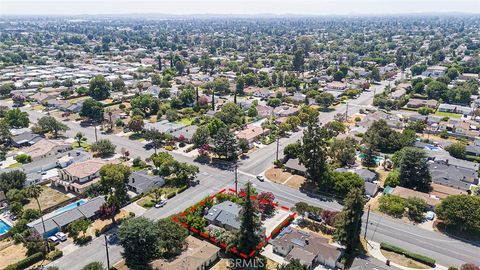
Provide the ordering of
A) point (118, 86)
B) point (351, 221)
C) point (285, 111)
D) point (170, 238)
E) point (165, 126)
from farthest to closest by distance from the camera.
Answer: point (118, 86) < point (285, 111) < point (165, 126) < point (170, 238) < point (351, 221)

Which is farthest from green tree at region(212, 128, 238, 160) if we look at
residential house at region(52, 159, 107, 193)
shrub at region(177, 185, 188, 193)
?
residential house at region(52, 159, 107, 193)

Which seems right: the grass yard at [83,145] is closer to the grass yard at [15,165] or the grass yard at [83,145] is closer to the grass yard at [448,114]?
the grass yard at [15,165]

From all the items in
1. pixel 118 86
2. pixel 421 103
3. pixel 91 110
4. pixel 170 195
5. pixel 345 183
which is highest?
pixel 118 86

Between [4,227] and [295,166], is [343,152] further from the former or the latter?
[4,227]

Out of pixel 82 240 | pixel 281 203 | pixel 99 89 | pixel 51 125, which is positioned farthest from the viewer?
pixel 99 89

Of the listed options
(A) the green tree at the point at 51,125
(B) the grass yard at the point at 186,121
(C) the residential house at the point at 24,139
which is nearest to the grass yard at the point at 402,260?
(B) the grass yard at the point at 186,121

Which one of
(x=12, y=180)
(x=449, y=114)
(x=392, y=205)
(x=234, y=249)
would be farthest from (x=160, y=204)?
(x=449, y=114)

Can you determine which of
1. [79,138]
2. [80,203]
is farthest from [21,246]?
[79,138]
